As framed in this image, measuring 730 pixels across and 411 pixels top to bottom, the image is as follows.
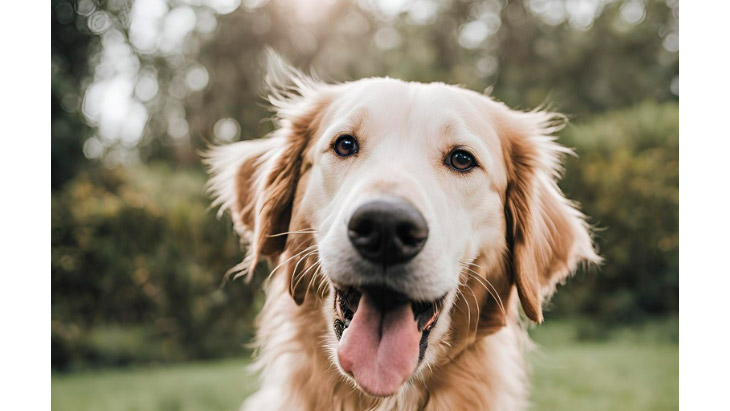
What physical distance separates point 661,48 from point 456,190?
14.5ft

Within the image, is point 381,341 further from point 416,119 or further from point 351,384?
point 416,119

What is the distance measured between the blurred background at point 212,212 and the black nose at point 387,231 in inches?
145

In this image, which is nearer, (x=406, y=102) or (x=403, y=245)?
(x=403, y=245)

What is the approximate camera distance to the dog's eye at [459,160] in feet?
7.13

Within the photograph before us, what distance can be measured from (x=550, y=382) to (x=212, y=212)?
186 inches

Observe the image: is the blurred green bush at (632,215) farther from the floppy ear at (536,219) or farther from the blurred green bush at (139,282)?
the floppy ear at (536,219)

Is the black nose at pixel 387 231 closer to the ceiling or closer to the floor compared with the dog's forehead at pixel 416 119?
closer to the floor

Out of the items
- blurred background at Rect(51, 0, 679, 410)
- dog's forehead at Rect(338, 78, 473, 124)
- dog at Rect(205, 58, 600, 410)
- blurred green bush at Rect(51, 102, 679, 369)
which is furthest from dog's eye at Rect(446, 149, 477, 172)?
blurred green bush at Rect(51, 102, 679, 369)

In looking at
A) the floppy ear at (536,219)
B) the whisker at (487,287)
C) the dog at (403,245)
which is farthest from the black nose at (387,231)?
the floppy ear at (536,219)

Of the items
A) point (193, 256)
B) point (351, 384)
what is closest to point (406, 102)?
point (351, 384)

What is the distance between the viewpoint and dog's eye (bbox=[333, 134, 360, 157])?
7.22 ft

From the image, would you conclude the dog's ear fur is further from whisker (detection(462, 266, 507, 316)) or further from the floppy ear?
the floppy ear

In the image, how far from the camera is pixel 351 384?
2178 mm
